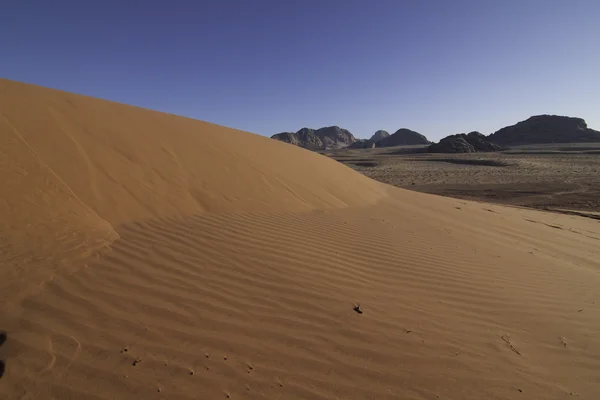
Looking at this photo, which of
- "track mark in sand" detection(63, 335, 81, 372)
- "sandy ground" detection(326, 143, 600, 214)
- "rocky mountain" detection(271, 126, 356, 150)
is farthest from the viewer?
"rocky mountain" detection(271, 126, 356, 150)

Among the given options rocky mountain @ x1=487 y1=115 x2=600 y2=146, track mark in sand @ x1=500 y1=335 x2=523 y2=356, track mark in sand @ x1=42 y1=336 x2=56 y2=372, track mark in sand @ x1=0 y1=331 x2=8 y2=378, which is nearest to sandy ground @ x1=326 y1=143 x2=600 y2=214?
track mark in sand @ x1=500 y1=335 x2=523 y2=356

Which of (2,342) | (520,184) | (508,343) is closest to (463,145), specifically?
(520,184)

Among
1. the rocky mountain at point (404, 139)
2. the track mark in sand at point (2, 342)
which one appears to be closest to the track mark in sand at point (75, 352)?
the track mark in sand at point (2, 342)

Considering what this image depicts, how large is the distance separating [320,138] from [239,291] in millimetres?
113546

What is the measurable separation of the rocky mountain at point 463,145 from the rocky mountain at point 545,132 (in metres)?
16.5

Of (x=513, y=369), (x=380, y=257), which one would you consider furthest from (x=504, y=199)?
(x=513, y=369)

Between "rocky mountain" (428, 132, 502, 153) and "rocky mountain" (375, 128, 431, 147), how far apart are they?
4049 cm

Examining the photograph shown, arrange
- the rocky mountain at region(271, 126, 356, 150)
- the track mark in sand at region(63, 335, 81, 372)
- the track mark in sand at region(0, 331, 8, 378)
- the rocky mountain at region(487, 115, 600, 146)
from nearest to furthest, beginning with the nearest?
the track mark in sand at region(0, 331, 8, 378) < the track mark in sand at region(63, 335, 81, 372) < the rocky mountain at region(487, 115, 600, 146) < the rocky mountain at region(271, 126, 356, 150)

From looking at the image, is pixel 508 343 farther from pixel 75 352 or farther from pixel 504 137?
pixel 504 137

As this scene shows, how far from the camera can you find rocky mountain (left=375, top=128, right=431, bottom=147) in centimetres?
9694

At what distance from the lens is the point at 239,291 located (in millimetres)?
3166

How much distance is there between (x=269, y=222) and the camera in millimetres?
5461

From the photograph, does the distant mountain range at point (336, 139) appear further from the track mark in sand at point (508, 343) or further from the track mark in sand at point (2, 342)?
the track mark in sand at point (2, 342)

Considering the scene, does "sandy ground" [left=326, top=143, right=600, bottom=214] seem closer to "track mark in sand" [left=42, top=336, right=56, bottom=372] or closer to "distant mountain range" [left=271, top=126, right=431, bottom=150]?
"track mark in sand" [left=42, top=336, right=56, bottom=372]
